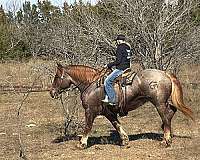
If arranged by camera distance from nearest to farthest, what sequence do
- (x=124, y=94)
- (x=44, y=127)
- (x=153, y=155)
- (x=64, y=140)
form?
(x=153, y=155)
(x=124, y=94)
(x=64, y=140)
(x=44, y=127)

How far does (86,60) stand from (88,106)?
4.18 metres

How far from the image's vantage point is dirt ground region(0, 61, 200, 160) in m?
9.58

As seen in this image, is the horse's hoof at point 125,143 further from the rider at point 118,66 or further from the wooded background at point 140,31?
the wooded background at point 140,31

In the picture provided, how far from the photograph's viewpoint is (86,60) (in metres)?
14.2

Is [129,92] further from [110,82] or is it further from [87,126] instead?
[87,126]

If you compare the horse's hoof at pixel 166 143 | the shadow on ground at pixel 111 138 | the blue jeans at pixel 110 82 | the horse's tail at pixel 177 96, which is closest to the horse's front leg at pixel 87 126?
the shadow on ground at pixel 111 138

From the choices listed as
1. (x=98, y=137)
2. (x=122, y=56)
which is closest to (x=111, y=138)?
(x=98, y=137)

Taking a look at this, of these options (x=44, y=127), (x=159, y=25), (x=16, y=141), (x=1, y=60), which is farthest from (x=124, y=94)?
(x=1, y=60)

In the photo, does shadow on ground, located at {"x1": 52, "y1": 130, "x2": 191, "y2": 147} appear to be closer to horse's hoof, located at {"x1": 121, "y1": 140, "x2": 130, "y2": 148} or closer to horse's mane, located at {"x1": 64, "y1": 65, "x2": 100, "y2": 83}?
horse's hoof, located at {"x1": 121, "y1": 140, "x2": 130, "y2": 148}

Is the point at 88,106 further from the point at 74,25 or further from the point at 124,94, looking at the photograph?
the point at 74,25

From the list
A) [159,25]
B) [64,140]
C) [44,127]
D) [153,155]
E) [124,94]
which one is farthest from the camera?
[159,25]

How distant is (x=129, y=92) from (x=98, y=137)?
1.93 meters

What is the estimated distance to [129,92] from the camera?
10125 millimetres

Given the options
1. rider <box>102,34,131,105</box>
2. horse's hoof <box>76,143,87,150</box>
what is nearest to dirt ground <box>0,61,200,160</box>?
horse's hoof <box>76,143,87,150</box>
